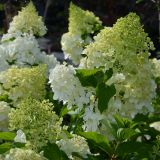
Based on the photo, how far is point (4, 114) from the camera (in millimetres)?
2881

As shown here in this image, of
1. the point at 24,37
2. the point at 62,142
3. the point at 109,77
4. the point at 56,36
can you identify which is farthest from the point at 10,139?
the point at 56,36

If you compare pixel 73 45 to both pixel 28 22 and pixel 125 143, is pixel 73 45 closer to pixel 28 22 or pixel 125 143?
pixel 28 22

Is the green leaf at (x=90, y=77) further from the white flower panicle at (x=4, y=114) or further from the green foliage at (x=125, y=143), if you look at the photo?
the white flower panicle at (x=4, y=114)

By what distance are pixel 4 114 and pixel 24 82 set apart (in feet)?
0.93

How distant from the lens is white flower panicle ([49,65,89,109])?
2.46 m

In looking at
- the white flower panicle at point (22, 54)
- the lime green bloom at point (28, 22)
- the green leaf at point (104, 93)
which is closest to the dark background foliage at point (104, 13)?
the lime green bloom at point (28, 22)

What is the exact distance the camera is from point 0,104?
2.91 m

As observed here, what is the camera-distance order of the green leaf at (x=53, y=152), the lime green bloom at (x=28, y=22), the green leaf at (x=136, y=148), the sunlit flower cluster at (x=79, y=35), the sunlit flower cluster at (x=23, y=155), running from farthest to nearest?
the lime green bloom at (x=28, y=22)
the sunlit flower cluster at (x=79, y=35)
the green leaf at (x=136, y=148)
the green leaf at (x=53, y=152)
the sunlit flower cluster at (x=23, y=155)

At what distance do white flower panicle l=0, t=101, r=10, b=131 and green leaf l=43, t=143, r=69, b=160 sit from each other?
0.74m

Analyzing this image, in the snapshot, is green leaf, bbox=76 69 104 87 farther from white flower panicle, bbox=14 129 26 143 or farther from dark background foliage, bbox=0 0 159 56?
dark background foliage, bbox=0 0 159 56

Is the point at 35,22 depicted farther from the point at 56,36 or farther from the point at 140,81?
the point at 56,36

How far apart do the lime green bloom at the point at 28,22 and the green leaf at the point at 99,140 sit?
5.59 feet

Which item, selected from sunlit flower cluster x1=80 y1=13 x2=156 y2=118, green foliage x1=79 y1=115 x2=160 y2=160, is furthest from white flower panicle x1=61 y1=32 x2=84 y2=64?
green foliage x1=79 y1=115 x2=160 y2=160

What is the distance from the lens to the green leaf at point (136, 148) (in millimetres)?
2357
